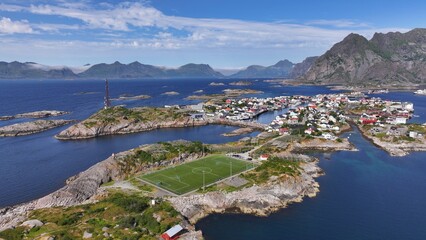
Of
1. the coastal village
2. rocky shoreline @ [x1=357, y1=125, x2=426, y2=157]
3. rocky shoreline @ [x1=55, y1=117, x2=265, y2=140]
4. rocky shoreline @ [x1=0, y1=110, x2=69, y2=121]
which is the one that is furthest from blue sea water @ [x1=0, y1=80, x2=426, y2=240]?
rocky shoreline @ [x1=0, y1=110, x2=69, y2=121]

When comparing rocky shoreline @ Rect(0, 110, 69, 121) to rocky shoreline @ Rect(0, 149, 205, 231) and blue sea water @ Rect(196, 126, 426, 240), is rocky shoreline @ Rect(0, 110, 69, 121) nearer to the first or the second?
rocky shoreline @ Rect(0, 149, 205, 231)

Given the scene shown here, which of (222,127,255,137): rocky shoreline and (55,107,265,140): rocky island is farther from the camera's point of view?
(55,107,265,140): rocky island

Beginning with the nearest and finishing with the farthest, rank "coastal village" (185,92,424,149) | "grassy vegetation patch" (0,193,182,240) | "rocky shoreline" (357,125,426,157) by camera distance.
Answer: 1. "grassy vegetation patch" (0,193,182,240)
2. "rocky shoreline" (357,125,426,157)
3. "coastal village" (185,92,424,149)

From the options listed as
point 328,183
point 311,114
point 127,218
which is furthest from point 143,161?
point 311,114

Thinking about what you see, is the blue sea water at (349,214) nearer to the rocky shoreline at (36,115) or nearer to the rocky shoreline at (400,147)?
the rocky shoreline at (400,147)

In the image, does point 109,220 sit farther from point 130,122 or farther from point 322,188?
point 130,122

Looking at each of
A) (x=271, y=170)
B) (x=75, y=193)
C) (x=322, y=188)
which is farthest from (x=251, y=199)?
(x=75, y=193)
